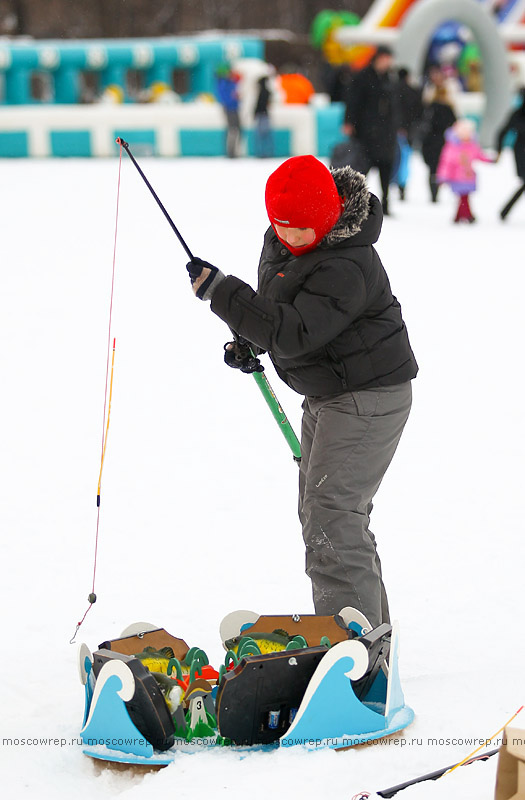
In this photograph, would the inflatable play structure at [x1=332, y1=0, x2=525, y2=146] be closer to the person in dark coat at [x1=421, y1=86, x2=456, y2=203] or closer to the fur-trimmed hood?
the person in dark coat at [x1=421, y1=86, x2=456, y2=203]

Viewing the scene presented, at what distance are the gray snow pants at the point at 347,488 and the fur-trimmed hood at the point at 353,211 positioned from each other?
42 cm

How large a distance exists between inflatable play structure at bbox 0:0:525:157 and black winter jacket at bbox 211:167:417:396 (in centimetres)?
1268

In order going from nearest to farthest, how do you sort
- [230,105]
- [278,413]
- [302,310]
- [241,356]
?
[302,310], [241,356], [278,413], [230,105]

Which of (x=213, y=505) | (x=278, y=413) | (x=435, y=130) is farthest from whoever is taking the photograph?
(x=435, y=130)

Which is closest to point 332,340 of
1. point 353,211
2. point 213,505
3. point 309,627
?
point 353,211

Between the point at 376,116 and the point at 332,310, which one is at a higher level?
the point at 376,116

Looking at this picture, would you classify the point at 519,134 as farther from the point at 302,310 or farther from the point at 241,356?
the point at 302,310

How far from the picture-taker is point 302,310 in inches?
106

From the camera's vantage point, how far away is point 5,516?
4.60 meters

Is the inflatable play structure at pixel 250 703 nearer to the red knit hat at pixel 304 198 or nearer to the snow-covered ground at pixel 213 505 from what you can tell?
the snow-covered ground at pixel 213 505

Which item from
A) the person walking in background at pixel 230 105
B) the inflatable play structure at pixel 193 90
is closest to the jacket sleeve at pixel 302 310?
the inflatable play structure at pixel 193 90

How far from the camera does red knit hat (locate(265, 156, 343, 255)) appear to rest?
8.88 ft

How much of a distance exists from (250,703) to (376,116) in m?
9.08

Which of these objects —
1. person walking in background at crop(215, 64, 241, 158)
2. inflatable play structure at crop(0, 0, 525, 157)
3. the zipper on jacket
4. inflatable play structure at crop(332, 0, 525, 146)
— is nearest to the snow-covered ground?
the zipper on jacket
